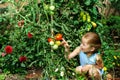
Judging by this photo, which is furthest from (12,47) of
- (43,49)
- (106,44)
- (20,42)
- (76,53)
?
(106,44)

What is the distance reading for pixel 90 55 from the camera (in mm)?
4977

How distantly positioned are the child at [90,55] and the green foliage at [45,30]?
0.56 feet

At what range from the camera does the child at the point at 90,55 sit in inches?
189

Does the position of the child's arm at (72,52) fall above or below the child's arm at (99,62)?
above

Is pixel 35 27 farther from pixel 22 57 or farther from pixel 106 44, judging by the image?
pixel 106 44

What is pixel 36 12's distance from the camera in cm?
527

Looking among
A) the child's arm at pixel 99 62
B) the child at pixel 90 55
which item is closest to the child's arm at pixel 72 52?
the child at pixel 90 55

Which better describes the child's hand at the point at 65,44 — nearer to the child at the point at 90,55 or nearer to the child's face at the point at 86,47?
the child at the point at 90,55

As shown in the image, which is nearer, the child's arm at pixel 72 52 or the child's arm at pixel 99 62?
the child's arm at pixel 99 62

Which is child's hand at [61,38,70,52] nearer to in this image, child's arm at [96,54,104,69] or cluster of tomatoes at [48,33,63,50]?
cluster of tomatoes at [48,33,63,50]

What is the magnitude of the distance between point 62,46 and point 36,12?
0.61m

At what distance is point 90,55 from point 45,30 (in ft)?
2.24

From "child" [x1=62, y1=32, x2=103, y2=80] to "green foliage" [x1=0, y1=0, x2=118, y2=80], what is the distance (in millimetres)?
171

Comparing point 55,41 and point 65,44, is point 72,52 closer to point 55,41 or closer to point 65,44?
point 65,44
